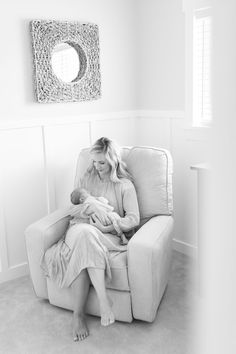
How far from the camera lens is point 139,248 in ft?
6.51

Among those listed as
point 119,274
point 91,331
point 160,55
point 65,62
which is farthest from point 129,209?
point 160,55

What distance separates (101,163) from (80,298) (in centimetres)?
82

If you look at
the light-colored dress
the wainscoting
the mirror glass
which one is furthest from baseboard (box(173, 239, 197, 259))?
the mirror glass

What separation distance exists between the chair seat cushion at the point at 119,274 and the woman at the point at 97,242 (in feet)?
0.11

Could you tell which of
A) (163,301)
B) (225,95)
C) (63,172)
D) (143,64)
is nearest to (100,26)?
(143,64)

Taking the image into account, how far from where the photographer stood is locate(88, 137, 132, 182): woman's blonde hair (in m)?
2.38

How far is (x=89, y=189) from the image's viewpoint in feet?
8.16

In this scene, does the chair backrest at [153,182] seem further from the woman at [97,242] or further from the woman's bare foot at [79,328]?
the woman's bare foot at [79,328]

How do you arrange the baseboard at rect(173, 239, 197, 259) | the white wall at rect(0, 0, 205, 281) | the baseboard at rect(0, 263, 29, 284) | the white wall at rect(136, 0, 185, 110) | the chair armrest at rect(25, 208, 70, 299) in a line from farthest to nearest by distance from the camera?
the baseboard at rect(173, 239, 197, 259)
the white wall at rect(136, 0, 185, 110)
the baseboard at rect(0, 263, 29, 284)
the white wall at rect(0, 0, 205, 281)
the chair armrest at rect(25, 208, 70, 299)

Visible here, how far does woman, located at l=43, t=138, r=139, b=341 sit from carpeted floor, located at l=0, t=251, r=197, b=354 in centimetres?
9

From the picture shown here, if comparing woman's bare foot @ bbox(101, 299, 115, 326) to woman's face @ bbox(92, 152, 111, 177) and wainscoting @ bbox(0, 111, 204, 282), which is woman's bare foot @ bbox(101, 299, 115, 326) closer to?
woman's face @ bbox(92, 152, 111, 177)

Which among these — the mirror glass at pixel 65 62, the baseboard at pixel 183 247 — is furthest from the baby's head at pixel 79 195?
the baseboard at pixel 183 247

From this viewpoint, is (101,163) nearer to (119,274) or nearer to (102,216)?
(102,216)

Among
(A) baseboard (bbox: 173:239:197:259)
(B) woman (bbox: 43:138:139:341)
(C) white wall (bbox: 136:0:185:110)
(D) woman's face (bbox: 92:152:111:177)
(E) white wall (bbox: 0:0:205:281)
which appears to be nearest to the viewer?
(B) woman (bbox: 43:138:139:341)
